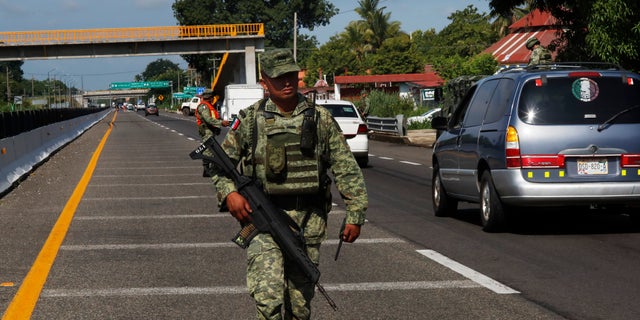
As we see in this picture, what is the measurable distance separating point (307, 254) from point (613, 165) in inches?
265

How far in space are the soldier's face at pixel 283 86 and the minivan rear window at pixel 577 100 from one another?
6.50 meters

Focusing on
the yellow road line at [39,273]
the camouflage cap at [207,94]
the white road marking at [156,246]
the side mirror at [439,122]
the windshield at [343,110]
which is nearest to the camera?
the yellow road line at [39,273]

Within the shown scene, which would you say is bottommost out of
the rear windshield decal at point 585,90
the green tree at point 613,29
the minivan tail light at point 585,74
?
the rear windshield decal at point 585,90

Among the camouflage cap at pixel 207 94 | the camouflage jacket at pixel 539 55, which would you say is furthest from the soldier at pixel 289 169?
the camouflage cap at pixel 207 94

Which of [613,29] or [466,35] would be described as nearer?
[613,29]

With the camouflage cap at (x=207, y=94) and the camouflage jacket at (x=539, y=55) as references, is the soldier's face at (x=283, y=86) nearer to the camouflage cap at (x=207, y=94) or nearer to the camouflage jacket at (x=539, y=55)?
the camouflage jacket at (x=539, y=55)

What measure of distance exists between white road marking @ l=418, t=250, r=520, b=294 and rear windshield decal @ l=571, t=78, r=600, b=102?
2.58 meters

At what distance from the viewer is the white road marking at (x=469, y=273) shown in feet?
26.9

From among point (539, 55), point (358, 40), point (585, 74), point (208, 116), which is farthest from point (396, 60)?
point (585, 74)

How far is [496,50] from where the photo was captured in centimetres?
7969

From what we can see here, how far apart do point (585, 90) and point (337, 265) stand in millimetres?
3729

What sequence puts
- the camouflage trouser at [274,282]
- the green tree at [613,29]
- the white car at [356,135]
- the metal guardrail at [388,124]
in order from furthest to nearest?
the metal guardrail at [388,124], the white car at [356,135], the green tree at [613,29], the camouflage trouser at [274,282]

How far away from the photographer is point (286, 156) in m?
5.39

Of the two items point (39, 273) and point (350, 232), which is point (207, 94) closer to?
point (39, 273)
